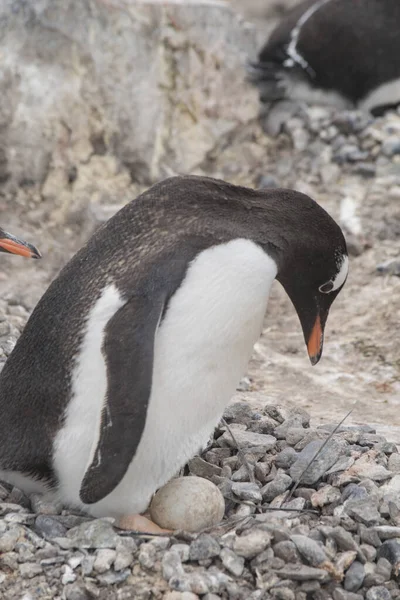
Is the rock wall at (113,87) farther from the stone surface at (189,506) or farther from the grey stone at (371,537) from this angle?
the grey stone at (371,537)

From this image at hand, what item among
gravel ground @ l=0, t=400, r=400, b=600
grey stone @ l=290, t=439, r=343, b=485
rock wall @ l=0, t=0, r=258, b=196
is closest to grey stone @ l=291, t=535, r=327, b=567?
gravel ground @ l=0, t=400, r=400, b=600

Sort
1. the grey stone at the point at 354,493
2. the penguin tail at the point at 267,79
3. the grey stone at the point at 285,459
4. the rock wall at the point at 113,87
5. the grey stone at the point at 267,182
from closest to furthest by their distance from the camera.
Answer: the grey stone at the point at 354,493 < the grey stone at the point at 285,459 < the rock wall at the point at 113,87 < the grey stone at the point at 267,182 < the penguin tail at the point at 267,79

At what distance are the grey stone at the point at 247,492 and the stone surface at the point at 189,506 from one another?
95mm

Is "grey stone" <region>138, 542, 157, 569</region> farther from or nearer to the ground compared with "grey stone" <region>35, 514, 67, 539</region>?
farther from the ground

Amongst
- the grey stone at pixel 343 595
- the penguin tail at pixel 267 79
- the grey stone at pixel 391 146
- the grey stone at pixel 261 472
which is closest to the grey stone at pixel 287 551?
the grey stone at pixel 343 595

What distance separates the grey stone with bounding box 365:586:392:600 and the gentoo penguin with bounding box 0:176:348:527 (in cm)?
60

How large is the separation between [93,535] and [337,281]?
1.01 m

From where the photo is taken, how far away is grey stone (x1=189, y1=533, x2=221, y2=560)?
7.32ft

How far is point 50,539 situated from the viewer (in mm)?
2326

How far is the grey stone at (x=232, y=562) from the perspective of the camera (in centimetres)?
221

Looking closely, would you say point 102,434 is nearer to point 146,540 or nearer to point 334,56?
point 146,540

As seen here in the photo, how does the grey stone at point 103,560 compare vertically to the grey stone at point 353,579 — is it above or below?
below

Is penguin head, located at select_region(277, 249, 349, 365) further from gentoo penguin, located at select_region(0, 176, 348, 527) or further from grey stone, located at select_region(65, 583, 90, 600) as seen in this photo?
grey stone, located at select_region(65, 583, 90, 600)

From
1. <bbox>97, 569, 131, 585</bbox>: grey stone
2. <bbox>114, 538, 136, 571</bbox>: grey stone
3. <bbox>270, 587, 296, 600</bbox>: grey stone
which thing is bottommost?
<bbox>97, 569, 131, 585</bbox>: grey stone
